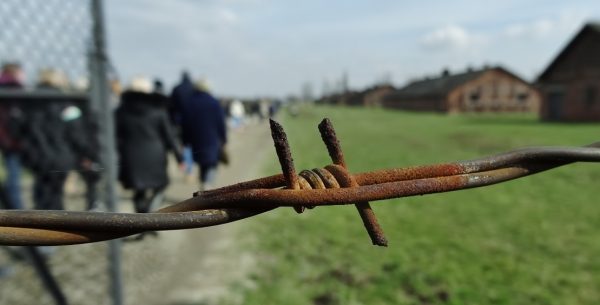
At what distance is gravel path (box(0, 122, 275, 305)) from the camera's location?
3875 mm

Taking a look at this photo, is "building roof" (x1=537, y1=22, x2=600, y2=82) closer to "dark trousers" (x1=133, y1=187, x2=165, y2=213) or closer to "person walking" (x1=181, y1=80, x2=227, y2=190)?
"person walking" (x1=181, y1=80, x2=227, y2=190)

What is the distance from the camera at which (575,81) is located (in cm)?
2827

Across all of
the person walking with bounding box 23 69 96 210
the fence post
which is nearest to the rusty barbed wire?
the fence post

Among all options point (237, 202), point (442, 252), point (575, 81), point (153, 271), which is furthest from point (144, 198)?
point (575, 81)

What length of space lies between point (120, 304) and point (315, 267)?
190cm

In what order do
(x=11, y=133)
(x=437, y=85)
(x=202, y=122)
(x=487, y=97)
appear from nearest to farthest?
(x=202, y=122)
(x=11, y=133)
(x=437, y=85)
(x=487, y=97)

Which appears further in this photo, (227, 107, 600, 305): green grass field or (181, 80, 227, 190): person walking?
(181, 80, 227, 190): person walking

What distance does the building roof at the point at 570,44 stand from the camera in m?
26.4

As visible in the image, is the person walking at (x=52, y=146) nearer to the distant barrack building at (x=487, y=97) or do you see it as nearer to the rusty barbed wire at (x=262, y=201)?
the rusty barbed wire at (x=262, y=201)

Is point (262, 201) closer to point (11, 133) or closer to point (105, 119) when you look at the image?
point (105, 119)

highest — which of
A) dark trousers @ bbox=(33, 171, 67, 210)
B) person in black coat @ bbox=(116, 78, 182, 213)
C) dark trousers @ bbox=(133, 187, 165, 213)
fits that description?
person in black coat @ bbox=(116, 78, 182, 213)

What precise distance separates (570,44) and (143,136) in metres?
31.7

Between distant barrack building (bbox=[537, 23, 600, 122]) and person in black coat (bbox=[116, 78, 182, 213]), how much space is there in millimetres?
29733

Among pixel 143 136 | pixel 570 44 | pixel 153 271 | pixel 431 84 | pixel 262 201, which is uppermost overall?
pixel 570 44
